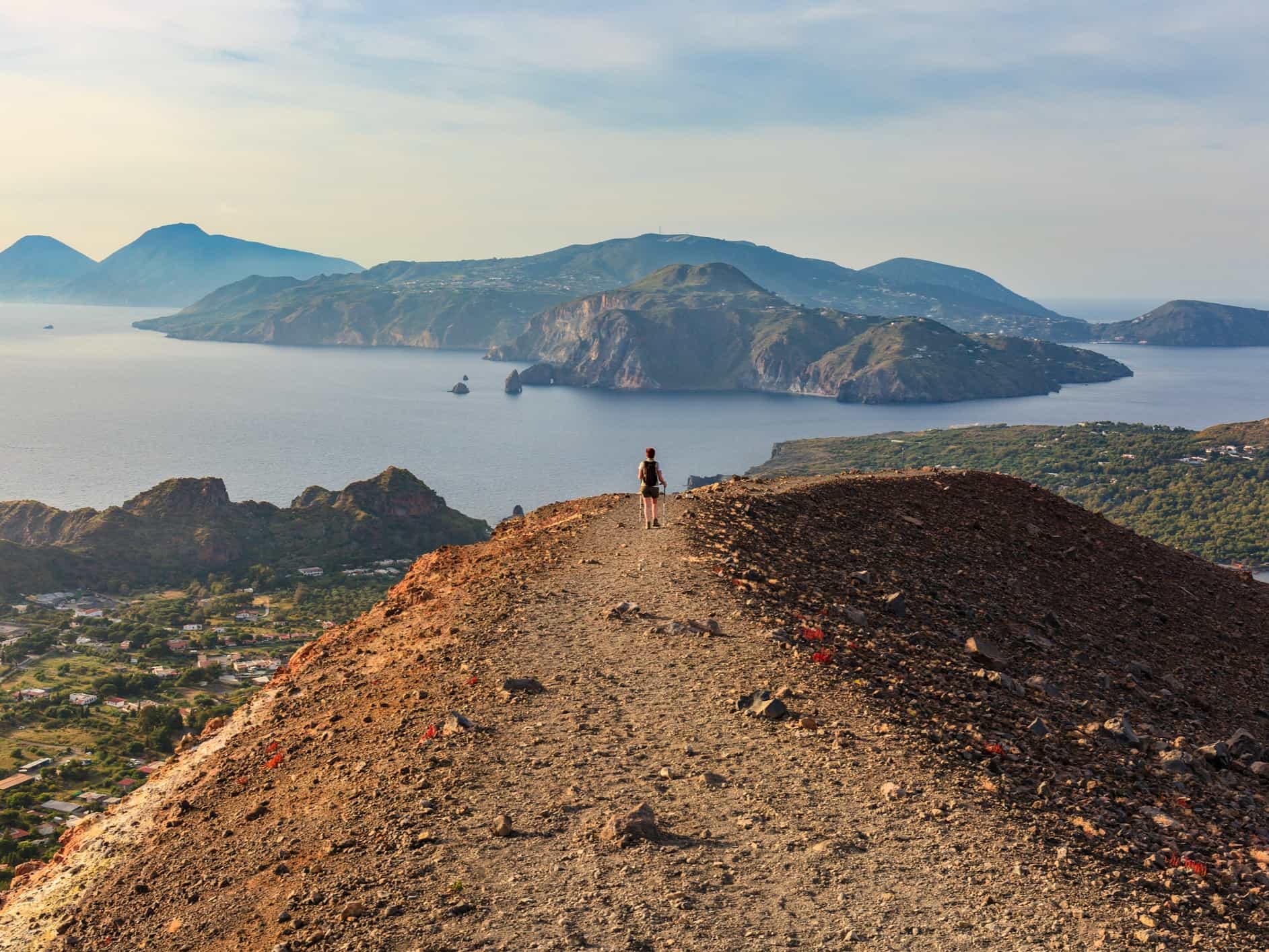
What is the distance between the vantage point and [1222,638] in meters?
22.8

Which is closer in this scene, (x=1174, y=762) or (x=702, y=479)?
(x=1174, y=762)

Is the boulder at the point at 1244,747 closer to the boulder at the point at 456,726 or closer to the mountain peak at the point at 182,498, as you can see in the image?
the boulder at the point at 456,726

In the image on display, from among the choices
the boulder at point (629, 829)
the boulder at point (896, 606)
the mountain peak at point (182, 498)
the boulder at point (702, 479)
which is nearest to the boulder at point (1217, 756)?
the boulder at point (896, 606)

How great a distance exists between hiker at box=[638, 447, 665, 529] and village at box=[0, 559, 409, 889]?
1511cm

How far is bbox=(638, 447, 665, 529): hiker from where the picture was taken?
22172 millimetres

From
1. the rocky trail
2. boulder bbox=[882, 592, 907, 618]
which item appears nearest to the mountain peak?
the rocky trail

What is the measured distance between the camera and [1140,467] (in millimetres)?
143500

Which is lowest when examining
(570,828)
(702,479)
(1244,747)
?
(702,479)

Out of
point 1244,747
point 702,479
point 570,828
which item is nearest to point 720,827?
point 570,828

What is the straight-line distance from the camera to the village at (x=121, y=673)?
45.0 metres

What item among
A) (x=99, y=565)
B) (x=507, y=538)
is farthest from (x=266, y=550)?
(x=507, y=538)

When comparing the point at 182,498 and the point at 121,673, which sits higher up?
the point at 182,498

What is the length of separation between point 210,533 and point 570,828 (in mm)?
101147

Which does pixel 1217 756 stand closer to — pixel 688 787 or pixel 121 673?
pixel 688 787
